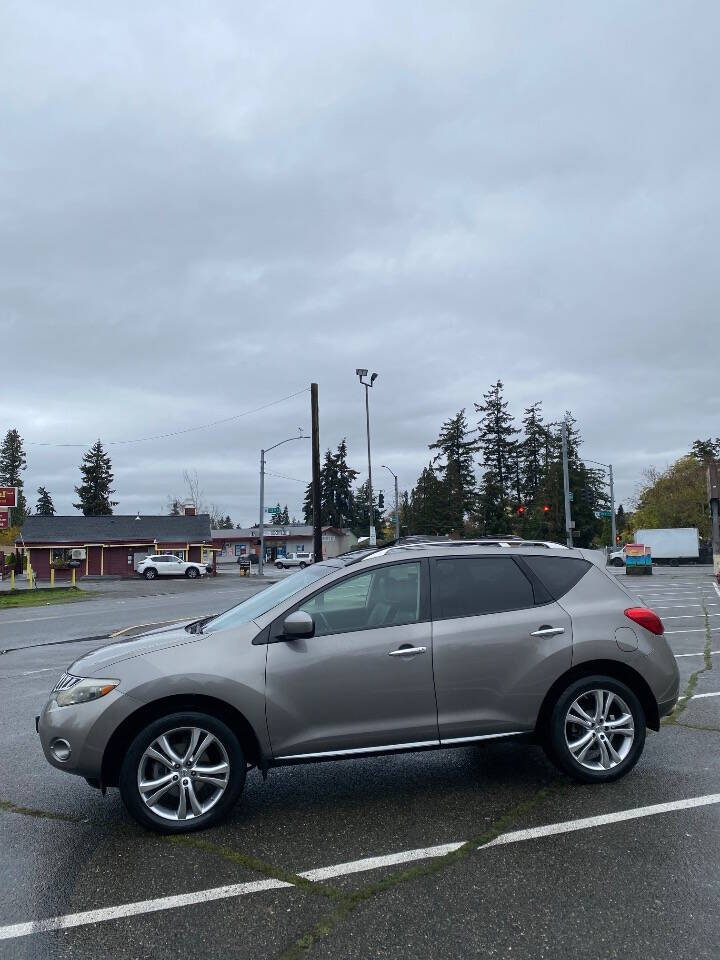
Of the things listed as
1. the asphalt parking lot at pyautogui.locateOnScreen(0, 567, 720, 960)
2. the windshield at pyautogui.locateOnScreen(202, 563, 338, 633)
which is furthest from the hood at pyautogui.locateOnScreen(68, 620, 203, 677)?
the asphalt parking lot at pyautogui.locateOnScreen(0, 567, 720, 960)

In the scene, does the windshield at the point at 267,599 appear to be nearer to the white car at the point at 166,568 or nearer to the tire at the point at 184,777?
the tire at the point at 184,777

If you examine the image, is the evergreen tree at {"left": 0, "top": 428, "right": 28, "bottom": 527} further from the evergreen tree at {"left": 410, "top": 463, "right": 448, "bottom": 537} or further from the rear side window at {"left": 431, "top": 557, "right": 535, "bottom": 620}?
the rear side window at {"left": 431, "top": 557, "right": 535, "bottom": 620}

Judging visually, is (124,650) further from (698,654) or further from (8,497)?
(8,497)

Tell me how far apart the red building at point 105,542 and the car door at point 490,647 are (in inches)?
2229

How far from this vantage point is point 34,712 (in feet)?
27.2

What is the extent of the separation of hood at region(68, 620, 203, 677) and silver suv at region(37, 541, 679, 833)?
0.9 inches

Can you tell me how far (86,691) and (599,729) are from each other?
3321 mm

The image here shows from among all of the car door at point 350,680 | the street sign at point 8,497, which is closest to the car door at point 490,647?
the car door at point 350,680

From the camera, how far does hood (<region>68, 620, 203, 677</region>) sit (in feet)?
16.0

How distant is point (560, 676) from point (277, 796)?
206 cm

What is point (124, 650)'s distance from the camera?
5.07 metres

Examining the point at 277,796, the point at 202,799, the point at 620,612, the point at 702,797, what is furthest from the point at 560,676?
the point at 202,799

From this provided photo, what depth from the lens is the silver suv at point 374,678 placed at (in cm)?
469

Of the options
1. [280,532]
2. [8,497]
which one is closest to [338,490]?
[280,532]
